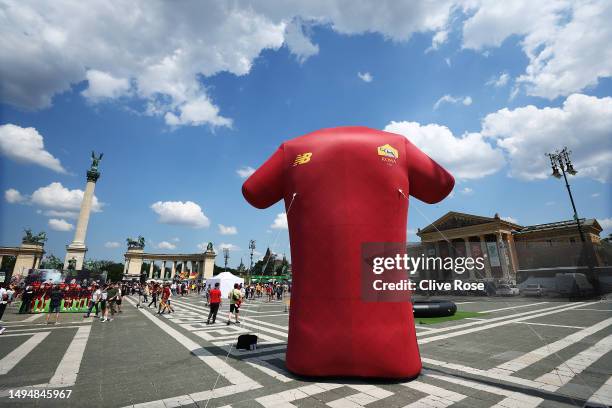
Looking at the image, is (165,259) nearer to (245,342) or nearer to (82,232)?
(82,232)

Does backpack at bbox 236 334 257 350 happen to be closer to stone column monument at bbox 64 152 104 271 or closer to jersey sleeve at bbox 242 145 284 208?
jersey sleeve at bbox 242 145 284 208

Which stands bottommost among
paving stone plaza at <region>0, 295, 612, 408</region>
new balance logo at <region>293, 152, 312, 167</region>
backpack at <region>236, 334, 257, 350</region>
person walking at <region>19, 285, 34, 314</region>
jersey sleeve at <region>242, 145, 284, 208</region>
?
paving stone plaza at <region>0, 295, 612, 408</region>

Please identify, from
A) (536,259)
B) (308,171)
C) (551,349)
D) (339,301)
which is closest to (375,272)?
(339,301)

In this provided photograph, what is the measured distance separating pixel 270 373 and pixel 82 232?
185 ft

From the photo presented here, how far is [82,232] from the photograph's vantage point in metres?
48.3

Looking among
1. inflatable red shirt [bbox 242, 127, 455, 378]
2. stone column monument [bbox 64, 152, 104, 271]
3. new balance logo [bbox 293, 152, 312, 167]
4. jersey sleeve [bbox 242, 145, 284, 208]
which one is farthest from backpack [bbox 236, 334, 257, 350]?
stone column monument [bbox 64, 152, 104, 271]

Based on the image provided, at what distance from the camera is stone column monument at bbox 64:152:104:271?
153 feet

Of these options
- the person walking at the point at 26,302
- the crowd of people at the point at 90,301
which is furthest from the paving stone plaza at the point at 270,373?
the person walking at the point at 26,302

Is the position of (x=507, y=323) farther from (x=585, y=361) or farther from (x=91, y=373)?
(x=91, y=373)

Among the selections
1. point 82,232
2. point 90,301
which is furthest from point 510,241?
point 82,232

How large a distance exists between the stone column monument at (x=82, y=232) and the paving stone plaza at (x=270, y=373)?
45863 millimetres

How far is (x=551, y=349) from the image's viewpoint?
7.55 m

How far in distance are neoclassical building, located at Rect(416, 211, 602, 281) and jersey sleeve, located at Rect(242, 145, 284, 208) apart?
3341 mm

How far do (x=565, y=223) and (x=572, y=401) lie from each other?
52461 millimetres
